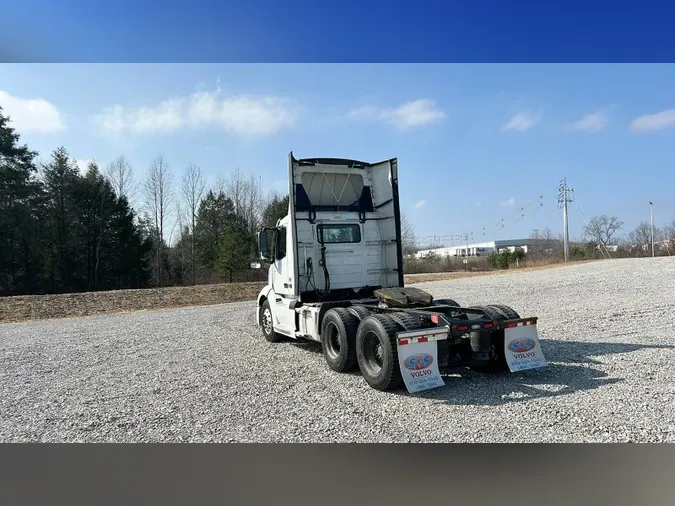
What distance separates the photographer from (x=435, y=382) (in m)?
6.09

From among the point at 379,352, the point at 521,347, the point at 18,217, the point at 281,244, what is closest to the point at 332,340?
the point at 379,352

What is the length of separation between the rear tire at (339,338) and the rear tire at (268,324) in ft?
8.61

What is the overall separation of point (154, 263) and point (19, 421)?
114ft

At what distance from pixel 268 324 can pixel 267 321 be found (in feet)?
0.28

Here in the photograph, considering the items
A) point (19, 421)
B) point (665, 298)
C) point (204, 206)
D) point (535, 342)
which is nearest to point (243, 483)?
point (19, 421)

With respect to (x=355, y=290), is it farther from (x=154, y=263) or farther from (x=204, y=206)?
(x=154, y=263)

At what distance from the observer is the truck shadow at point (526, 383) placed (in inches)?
232

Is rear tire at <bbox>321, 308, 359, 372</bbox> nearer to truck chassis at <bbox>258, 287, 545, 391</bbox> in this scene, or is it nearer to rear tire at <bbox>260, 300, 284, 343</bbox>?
truck chassis at <bbox>258, 287, 545, 391</bbox>

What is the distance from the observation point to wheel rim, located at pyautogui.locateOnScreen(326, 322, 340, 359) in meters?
7.61

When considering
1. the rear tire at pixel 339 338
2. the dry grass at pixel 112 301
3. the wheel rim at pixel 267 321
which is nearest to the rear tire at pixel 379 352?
the rear tire at pixel 339 338

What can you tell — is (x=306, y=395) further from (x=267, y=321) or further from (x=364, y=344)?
(x=267, y=321)

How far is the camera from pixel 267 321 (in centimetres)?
1052

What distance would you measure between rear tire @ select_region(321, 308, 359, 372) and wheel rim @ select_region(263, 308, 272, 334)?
273 cm

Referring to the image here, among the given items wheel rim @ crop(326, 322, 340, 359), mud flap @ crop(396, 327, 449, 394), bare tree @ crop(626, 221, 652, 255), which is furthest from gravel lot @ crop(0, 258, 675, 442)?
bare tree @ crop(626, 221, 652, 255)
